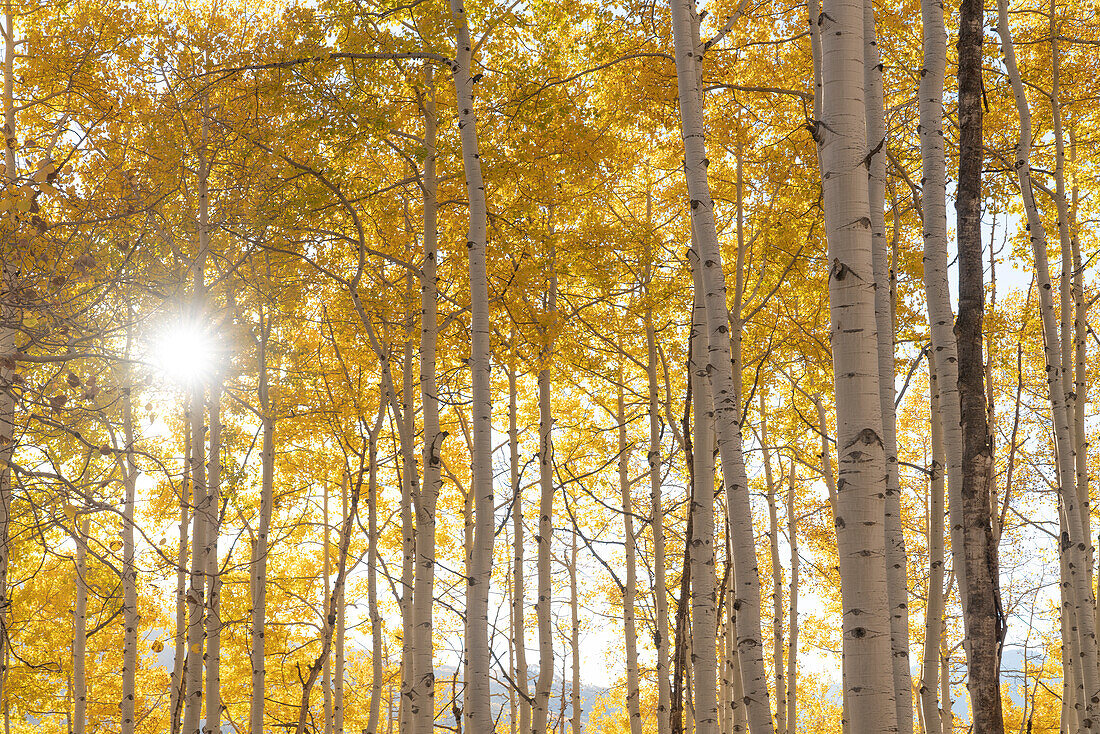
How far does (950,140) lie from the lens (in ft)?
24.5

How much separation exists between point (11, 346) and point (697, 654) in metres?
5.83

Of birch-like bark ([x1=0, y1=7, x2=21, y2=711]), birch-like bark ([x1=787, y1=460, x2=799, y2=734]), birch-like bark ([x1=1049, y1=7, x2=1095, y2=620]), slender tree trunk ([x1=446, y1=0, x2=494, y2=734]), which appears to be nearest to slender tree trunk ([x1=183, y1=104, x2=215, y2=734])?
birch-like bark ([x1=0, y1=7, x2=21, y2=711])

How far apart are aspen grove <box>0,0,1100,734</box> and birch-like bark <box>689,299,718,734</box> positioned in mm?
34

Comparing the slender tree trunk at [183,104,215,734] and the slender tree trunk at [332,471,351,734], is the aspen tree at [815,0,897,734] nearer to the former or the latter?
the slender tree trunk at [183,104,215,734]

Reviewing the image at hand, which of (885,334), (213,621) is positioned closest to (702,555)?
(885,334)

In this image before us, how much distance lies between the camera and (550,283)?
8.94m

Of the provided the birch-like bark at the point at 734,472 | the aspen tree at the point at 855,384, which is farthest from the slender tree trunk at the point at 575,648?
the aspen tree at the point at 855,384

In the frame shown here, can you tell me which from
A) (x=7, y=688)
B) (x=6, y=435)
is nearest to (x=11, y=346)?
(x=6, y=435)

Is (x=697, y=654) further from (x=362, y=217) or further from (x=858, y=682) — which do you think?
(x=362, y=217)

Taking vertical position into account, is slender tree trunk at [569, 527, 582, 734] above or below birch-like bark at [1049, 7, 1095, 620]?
below

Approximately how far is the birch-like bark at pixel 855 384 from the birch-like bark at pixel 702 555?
2186 mm

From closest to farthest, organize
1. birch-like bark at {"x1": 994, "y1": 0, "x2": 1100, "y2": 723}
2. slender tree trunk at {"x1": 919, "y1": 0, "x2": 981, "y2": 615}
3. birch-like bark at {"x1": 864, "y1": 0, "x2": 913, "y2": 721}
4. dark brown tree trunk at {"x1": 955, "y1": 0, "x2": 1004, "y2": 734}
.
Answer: dark brown tree trunk at {"x1": 955, "y1": 0, "x2": 1004, "y2": 734}
slender tree trunk at {"x1": 919, "y1": 0, "x2": 981, "y2": 615}
birch-like bark at {"x1": 864, "y1": 0, "x2": 913, "y2": 721}
birch-like bark at {"x1": 994, "y1": 0, "x2": 1100, "y2": 723}

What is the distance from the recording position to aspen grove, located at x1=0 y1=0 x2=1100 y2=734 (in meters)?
3.79

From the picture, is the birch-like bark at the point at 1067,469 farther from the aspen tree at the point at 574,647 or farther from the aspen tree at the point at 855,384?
the aspen tree at the point at 574,647
